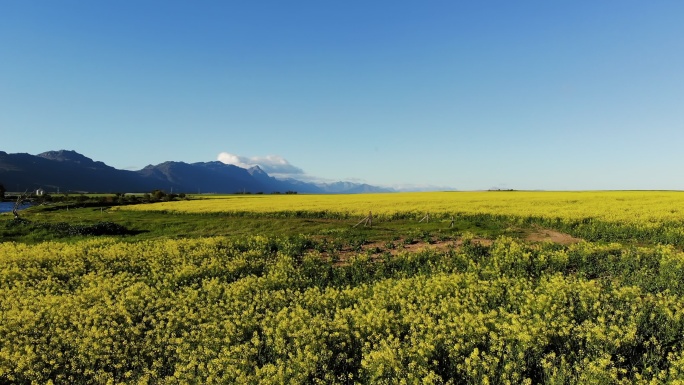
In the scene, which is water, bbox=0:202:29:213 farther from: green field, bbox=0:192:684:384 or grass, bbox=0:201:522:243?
green field, bbox=0:192:684:384

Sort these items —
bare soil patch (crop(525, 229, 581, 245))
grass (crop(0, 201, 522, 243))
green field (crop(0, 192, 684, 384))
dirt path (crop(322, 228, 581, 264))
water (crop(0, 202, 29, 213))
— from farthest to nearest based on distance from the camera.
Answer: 1. water (crop(0, 202, 29, 213))
2. grass (crop(0, 201, 522, 243))
3. bare soil patch (crop(525, 229, 581, 245))
4. dirt path (crop(322, 228, 581, 264))
5. green field (crop(0, 192, 684, 384))

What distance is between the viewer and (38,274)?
61.3ft

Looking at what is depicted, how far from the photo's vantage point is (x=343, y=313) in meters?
11.3

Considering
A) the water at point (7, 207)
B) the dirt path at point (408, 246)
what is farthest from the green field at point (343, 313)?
the water at point (7, 207)

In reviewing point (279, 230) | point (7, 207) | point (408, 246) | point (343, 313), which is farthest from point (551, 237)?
point (7, 207)

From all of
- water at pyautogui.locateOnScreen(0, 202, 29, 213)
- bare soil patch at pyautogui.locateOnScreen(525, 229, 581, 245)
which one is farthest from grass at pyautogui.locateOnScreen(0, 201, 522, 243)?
water at pyautogui.locateOnScreen(0, 202, 29, 213)

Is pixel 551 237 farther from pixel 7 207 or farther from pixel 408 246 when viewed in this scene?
pixel 7 207

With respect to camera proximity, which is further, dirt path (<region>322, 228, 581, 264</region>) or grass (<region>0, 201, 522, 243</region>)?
grass (<region>0, 201, 522, 243</region>)

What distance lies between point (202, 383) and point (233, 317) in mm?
3387

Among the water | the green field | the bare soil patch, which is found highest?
the bare soil patch

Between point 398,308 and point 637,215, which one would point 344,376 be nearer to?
point 398,308

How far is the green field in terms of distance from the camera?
8.40 meters

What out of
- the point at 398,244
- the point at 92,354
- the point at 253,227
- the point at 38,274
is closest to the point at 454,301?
the point at 92,354

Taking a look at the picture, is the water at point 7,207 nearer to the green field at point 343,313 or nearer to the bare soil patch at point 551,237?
the green field at point 343,313
